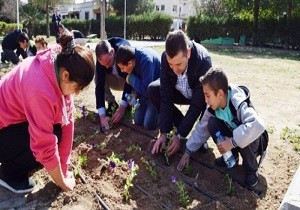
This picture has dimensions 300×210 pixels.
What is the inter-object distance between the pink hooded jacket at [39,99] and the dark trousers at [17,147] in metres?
0.20

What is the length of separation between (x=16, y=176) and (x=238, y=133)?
1.97m

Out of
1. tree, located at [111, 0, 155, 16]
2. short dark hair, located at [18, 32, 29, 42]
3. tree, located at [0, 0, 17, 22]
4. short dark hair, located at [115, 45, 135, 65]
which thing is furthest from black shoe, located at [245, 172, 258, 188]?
tree, located at [111, 0, 155, 16]

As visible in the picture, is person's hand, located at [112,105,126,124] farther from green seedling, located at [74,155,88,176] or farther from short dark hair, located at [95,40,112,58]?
green seedling, located at [74,155,88,176]

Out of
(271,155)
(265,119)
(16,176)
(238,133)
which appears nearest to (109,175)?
(16,176)

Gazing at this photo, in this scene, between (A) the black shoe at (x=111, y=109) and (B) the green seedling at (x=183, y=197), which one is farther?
(A) the black shoe at (x=111, y=109)

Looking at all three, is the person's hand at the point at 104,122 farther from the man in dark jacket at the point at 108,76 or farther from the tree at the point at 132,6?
the tree at the point at 132,6

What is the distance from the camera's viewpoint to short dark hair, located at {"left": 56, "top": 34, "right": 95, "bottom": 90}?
2410 mm

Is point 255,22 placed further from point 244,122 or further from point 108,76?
point 244,122

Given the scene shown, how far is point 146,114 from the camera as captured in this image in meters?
4.80

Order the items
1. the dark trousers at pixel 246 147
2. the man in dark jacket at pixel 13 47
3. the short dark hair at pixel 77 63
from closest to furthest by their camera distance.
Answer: the short dark hair at pixel 77 63, the dark trousers at pixel 246 147, the man in dark jacket at pixel 13 47

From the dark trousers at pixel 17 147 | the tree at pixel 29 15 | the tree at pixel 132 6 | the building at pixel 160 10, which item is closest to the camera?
the dark trousers at pixel 17 147

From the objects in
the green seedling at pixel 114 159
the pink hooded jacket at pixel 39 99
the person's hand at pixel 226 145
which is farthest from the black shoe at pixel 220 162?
the pink hooded jacket at pixel 39 99

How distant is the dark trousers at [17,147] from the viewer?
9.65 feet

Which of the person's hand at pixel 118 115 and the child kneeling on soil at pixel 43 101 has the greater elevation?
the child kneeling on soil at pixel 43 101
